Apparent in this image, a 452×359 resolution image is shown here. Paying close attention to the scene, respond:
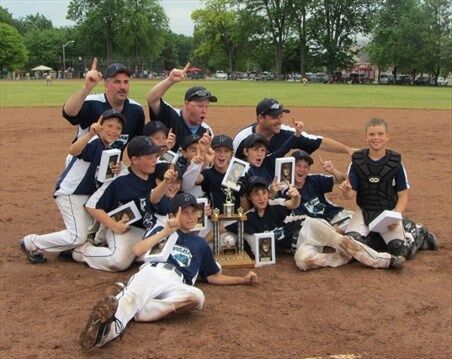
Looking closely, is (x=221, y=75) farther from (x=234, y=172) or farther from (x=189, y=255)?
(x=189, y=255)

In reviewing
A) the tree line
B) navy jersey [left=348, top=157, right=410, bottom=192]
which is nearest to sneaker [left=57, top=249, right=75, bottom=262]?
navy jersey [left=348, top=157, right=410, bottom=192]

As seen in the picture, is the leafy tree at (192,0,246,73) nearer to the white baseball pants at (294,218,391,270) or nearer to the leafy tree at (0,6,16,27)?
the leafy tree at (0,6,16,27)

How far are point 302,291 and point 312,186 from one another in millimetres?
1751

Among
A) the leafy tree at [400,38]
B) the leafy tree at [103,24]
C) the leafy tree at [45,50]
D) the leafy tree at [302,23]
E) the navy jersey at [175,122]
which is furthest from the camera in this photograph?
the leafy tree at [45,50]

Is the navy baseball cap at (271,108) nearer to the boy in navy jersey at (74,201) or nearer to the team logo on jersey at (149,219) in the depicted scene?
the boy in navy jersey at (74,201)

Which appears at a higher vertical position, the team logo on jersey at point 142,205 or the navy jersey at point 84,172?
the navy jersey at point 84,172

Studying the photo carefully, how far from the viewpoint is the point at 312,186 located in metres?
6.14

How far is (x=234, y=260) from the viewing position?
17.5ft

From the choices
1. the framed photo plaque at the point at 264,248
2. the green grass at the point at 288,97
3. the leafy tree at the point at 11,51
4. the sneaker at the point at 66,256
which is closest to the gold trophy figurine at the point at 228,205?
the framed photo plaque at the point at 264,248

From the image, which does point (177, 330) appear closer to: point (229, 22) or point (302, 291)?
point (302, 291)

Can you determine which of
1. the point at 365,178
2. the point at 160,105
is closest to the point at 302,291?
the point at 365,178

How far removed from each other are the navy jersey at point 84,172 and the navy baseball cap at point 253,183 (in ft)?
4.95

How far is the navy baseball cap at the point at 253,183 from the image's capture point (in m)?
5.36

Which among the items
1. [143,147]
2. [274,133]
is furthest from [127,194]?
[274,133]
